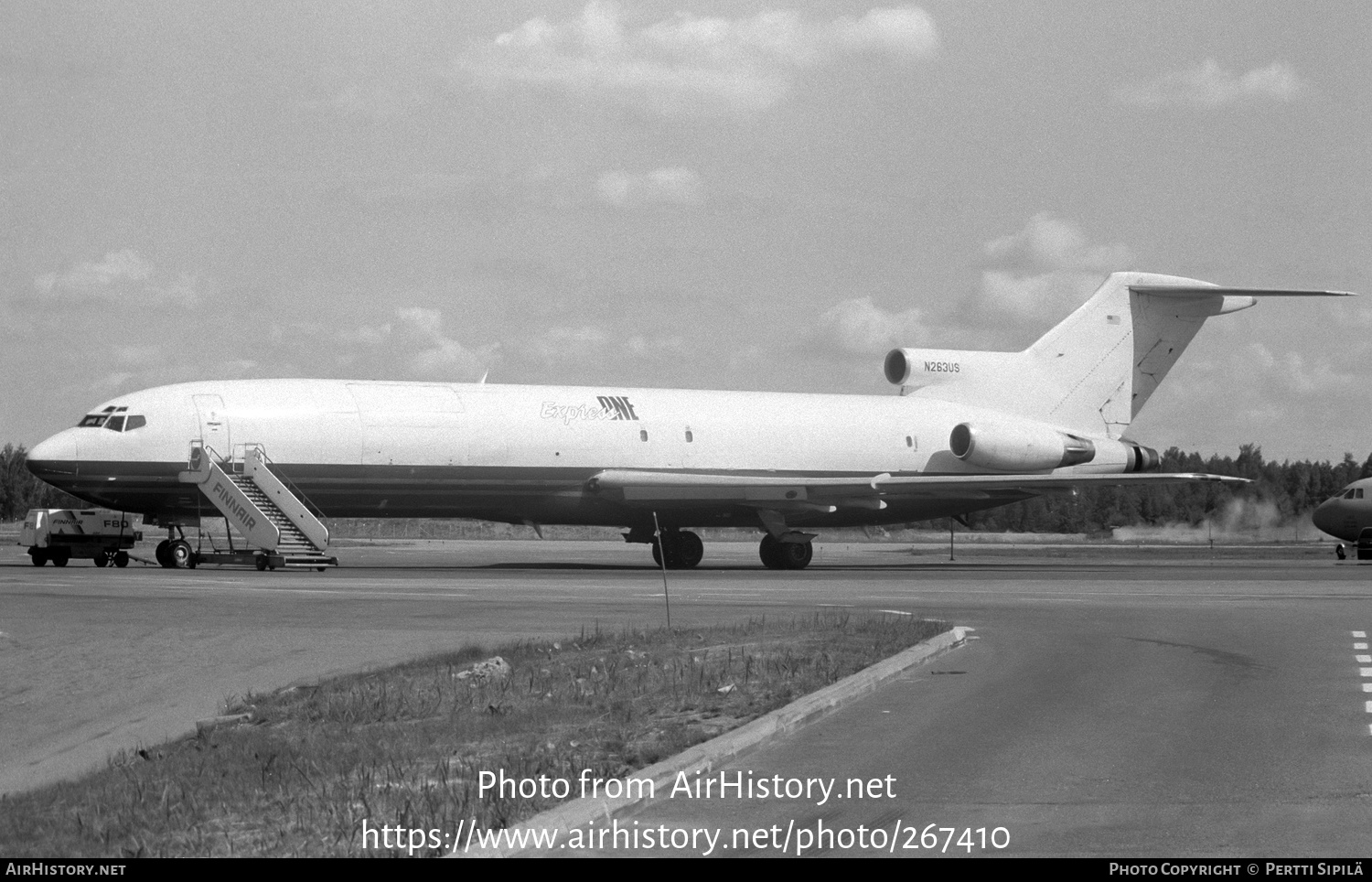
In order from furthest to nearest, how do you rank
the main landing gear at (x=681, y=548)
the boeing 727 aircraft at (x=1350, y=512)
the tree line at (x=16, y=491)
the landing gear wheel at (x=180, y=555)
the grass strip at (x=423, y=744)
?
1. the tree line at (x=16, y=491)
2. the boeing 727 aircraft at (x=1350, y=512)
3. the main landing gear at (x=681, y=548)
4. the landing gear wheel at (x=180, y=555)
5. the grass strip at (x=423, y=744)

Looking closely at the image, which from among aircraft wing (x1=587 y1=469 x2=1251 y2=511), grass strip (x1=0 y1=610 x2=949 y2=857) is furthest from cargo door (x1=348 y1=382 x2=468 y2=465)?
grass strip (x1=0 y1=610 x2=949 y2=857)

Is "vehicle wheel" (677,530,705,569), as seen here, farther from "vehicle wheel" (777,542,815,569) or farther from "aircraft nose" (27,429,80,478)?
"aircraft nose" (27,429,80,478)

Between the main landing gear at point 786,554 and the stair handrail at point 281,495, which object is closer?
the stair handrail at point 281,495

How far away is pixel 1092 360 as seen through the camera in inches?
1855

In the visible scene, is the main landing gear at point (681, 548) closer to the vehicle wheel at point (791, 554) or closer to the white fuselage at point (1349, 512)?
the vehicle wheel at point (791, 554)

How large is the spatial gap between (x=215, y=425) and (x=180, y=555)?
3.80 meters

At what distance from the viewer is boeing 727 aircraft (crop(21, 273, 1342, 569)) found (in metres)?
34.9

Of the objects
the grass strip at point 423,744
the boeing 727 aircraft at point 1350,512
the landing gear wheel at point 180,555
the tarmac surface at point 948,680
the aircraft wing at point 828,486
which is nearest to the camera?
the grass strip at point 423,744

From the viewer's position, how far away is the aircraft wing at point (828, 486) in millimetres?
38750

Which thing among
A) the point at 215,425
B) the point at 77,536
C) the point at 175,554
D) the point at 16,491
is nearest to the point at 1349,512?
the point at 215,425

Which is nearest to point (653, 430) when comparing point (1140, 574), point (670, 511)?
point (670, 511)

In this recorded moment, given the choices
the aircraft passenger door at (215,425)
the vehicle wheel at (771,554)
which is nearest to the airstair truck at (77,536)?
the aircraft passenger door at (215,425)

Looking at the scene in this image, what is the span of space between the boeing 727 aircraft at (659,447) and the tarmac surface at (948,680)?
2.12 m
